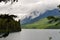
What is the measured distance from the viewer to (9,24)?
1.57m

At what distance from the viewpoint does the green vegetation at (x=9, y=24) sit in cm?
156

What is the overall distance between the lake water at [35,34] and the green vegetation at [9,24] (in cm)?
6

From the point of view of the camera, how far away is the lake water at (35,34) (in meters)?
1.50

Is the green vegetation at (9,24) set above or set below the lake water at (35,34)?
above

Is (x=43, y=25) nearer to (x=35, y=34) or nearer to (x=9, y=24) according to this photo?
(x=35, y=34)

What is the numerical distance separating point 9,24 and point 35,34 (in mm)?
320

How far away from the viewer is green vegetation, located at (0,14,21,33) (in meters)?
1.56

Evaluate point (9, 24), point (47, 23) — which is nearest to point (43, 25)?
point (47, 23)

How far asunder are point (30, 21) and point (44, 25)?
0.16 metres

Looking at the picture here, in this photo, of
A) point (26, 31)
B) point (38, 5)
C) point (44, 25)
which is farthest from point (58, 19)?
point (26, 31)

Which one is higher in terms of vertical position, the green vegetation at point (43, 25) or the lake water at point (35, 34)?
the green vegetation at point (43, 25)

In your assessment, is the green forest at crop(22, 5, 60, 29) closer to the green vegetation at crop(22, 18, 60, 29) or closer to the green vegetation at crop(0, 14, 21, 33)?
the green vegetation at crop(22, 18, 60, 29)

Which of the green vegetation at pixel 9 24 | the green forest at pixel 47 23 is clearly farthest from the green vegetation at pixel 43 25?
the green vegetation at pixel 9 24

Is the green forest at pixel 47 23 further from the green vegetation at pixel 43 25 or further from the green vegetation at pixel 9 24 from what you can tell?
the green vegetation at pixel 9 24
